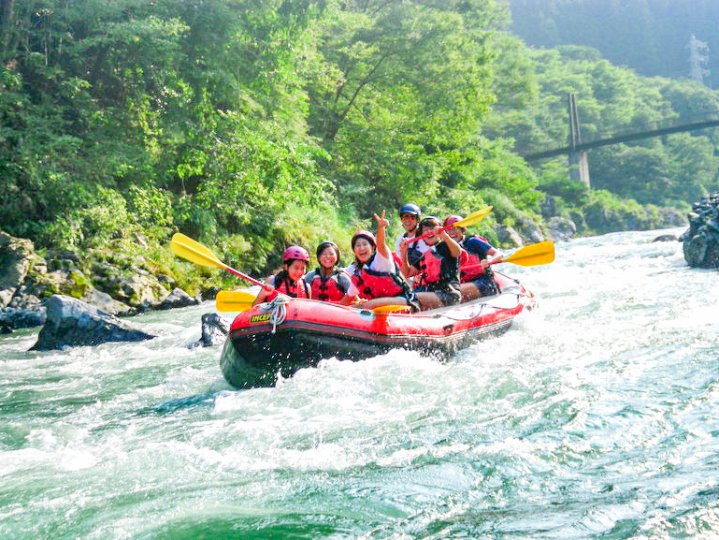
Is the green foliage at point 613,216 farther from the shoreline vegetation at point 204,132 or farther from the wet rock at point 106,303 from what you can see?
the wet rock at point 106,303

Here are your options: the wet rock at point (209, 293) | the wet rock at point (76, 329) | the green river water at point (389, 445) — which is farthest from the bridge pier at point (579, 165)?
the green river water at point (389, 445)

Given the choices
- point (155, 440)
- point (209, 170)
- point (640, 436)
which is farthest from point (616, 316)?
point (209, 170)

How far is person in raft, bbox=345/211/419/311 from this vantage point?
6.31 metres

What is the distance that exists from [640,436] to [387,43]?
16.4 meters

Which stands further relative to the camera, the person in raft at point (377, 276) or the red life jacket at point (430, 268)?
the red life jacket at point (430, 268)

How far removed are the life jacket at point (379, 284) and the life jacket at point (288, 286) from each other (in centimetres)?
81

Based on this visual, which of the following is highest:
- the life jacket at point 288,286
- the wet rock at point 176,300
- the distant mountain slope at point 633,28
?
the distant mountain slope at point 633,28

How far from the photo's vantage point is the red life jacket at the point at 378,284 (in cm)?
640

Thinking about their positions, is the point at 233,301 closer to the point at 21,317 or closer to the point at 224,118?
the point at 21,317

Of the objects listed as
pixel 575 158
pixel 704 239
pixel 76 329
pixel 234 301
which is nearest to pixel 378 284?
pixel 234 301

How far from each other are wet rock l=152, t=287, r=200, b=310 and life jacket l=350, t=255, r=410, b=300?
15.1ft

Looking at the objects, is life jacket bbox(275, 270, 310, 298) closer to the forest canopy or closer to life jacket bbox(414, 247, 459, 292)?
life jacket bbox(414, 247, 459, 292)

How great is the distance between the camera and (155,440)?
412cm

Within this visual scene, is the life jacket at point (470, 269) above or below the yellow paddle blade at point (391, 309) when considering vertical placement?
above
